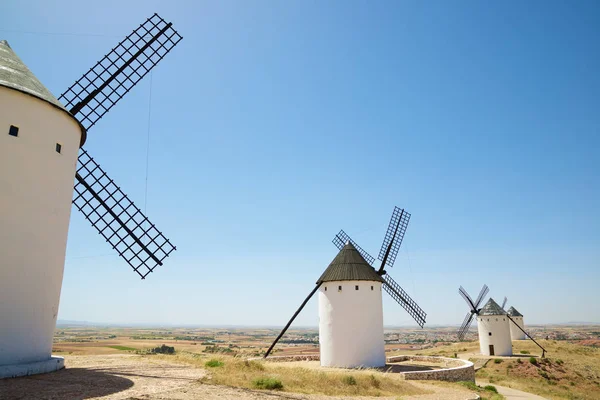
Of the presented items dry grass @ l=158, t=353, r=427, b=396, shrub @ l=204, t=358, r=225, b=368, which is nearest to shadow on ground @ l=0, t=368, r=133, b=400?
dry grass @ l=158, t=353, r=427, b=396

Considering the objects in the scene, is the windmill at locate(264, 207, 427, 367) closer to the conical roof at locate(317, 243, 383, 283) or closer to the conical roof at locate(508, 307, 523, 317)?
the conical roof at locate(317, 243, 383, 283)

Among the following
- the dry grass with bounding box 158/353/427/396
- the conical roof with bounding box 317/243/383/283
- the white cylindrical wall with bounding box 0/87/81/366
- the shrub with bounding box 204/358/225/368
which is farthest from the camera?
the conical roof with bounding box 317/243/383/283

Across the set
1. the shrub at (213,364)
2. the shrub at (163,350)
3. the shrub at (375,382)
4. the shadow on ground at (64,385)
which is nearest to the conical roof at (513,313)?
the shrub at (163,350)

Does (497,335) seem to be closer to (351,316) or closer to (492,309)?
(492,309)

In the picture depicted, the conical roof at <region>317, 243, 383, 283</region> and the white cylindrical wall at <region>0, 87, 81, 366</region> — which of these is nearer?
the white cylindrical wall at <region>0, 87, 81, 366</region>

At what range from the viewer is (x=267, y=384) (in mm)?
8953

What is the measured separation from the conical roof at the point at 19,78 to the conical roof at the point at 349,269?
1312 cm

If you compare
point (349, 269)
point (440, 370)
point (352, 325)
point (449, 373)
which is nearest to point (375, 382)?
point (440, 370)

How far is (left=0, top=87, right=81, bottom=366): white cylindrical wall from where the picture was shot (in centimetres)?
867

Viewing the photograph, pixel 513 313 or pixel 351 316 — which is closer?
pixel 351 316

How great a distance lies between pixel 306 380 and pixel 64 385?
19.4 feet

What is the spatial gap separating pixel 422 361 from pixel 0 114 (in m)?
23.1

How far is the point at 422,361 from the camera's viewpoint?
2219cm

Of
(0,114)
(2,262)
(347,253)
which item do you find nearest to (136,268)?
(2,262)
